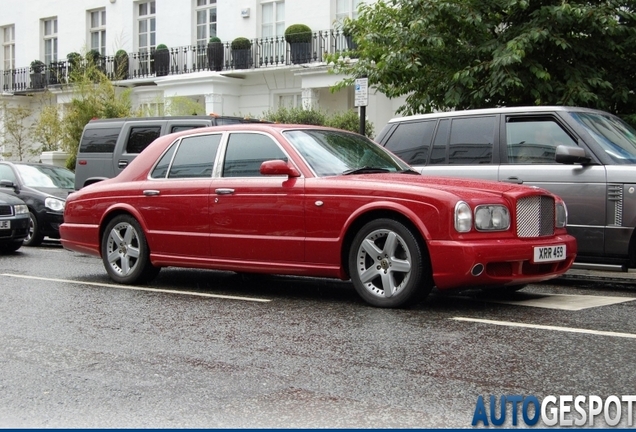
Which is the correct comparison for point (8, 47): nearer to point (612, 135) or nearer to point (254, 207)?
point (254, 207)

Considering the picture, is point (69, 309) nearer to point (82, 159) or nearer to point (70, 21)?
point (82, 159)

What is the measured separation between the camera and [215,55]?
98.2 feet

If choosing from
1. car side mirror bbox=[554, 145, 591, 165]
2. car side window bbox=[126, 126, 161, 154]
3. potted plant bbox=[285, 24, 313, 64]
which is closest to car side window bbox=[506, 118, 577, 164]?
car side mirror bbox=[554, 145, 591, 165]

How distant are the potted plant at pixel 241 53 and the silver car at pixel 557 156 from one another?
1884 cm

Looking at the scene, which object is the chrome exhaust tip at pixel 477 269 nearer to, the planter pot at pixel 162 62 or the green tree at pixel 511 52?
the green tree at pixel 511 52

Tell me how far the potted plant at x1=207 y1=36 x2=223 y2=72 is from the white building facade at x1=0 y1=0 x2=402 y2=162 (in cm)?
12

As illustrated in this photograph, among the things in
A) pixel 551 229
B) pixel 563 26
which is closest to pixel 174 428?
pixel 551 229

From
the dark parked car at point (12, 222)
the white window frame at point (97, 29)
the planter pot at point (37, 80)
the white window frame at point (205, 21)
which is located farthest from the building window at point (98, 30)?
the dark parked car at point (12, 222)

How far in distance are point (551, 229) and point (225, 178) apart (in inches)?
119

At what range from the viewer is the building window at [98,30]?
34562 mm

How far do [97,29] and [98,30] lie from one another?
0.17 feet

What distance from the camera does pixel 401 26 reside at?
47.2ft

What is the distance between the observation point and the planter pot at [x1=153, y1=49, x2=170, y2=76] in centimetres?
3136

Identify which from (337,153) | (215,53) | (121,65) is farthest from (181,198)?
(121,65)
